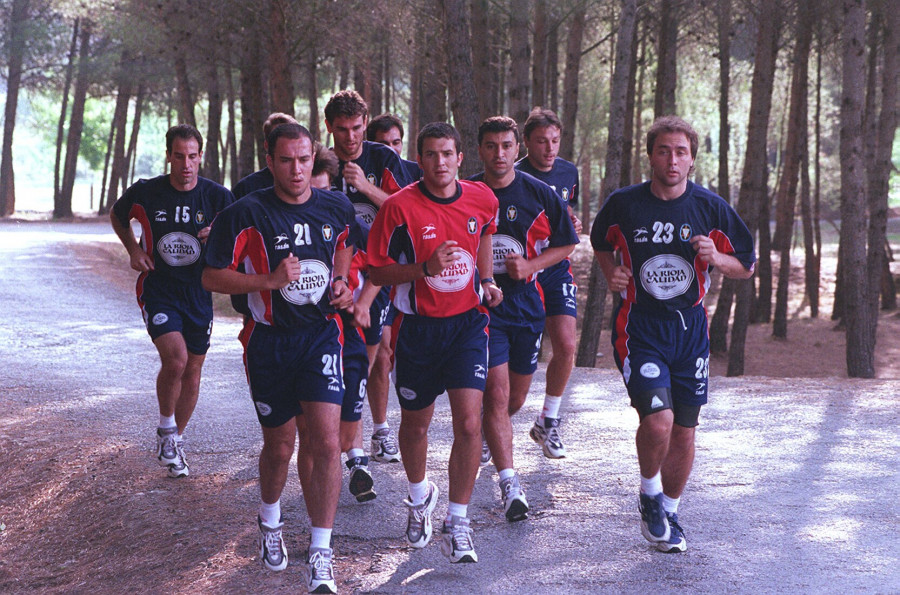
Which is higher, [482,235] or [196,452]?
[482,235]

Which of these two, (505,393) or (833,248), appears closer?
(505,393)

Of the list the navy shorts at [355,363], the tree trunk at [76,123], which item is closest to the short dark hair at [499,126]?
the navy shorts at [355,363]

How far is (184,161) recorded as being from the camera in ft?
22.8

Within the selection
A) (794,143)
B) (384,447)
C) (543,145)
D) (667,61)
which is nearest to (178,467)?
(384,447)

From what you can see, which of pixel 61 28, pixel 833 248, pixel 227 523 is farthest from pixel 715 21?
pixel 61 28

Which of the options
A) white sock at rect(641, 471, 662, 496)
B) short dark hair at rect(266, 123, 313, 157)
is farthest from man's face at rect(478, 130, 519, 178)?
white sock at rect(641, 471, 662, 496)

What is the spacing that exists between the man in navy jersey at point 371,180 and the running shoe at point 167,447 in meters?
1.39

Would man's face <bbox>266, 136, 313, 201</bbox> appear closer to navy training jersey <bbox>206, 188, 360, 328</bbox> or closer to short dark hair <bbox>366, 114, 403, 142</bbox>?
navy training jersey <bbox>206, 188, 360, 328</bbox>

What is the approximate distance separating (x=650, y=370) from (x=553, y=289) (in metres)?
2.02

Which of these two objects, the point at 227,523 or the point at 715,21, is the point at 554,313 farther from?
the point at 715,21

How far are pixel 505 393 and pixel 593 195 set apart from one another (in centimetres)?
5972

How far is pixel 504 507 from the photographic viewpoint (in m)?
6.00

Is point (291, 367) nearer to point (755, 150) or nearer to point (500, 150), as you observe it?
point (500, 150)

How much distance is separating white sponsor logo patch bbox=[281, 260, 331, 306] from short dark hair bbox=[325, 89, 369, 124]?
1.63 metres
